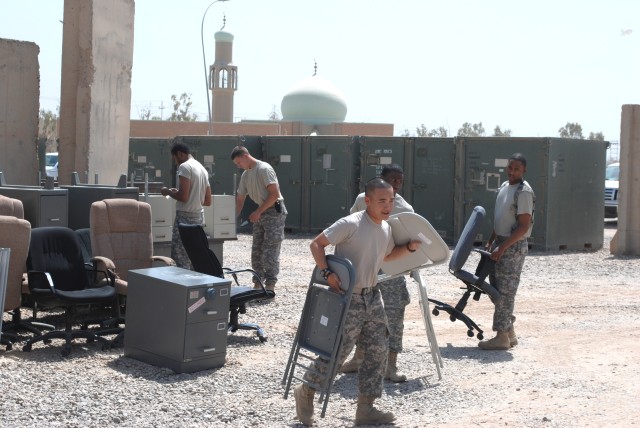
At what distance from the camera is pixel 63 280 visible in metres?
9.56

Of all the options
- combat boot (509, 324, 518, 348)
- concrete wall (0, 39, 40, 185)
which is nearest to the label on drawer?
combat boot (509, 324, 518, 348)

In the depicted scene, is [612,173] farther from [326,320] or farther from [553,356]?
[326,320]

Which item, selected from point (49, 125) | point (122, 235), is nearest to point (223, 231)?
point (122, 235)

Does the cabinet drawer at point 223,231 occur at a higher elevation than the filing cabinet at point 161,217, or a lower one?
lower

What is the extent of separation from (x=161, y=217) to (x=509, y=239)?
432 centimetres

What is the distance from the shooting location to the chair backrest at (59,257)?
9.41 metres

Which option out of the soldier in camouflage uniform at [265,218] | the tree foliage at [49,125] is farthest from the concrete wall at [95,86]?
the tree foliage at [49,125]

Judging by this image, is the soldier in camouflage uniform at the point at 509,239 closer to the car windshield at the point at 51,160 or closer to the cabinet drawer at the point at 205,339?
the cabinet drawer at the point at 205,339

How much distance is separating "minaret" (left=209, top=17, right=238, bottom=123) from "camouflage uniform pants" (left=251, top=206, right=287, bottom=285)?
51.2m

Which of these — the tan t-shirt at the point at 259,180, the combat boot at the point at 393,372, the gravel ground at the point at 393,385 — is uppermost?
the tan t-shirt at the point at 259,180

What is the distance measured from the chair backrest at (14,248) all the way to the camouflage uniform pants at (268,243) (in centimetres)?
342

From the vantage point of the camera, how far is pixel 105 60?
13188 mm

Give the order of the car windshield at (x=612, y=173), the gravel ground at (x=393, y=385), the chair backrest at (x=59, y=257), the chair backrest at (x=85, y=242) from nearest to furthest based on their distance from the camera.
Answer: the gravel ground at (x=393, y=385) → the chair backrest at (x=59, y=257) → the chair backrest at (x=85, y=242) → the car windshield at (x=612, y=173)

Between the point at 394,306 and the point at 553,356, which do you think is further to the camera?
the point at 553,356
